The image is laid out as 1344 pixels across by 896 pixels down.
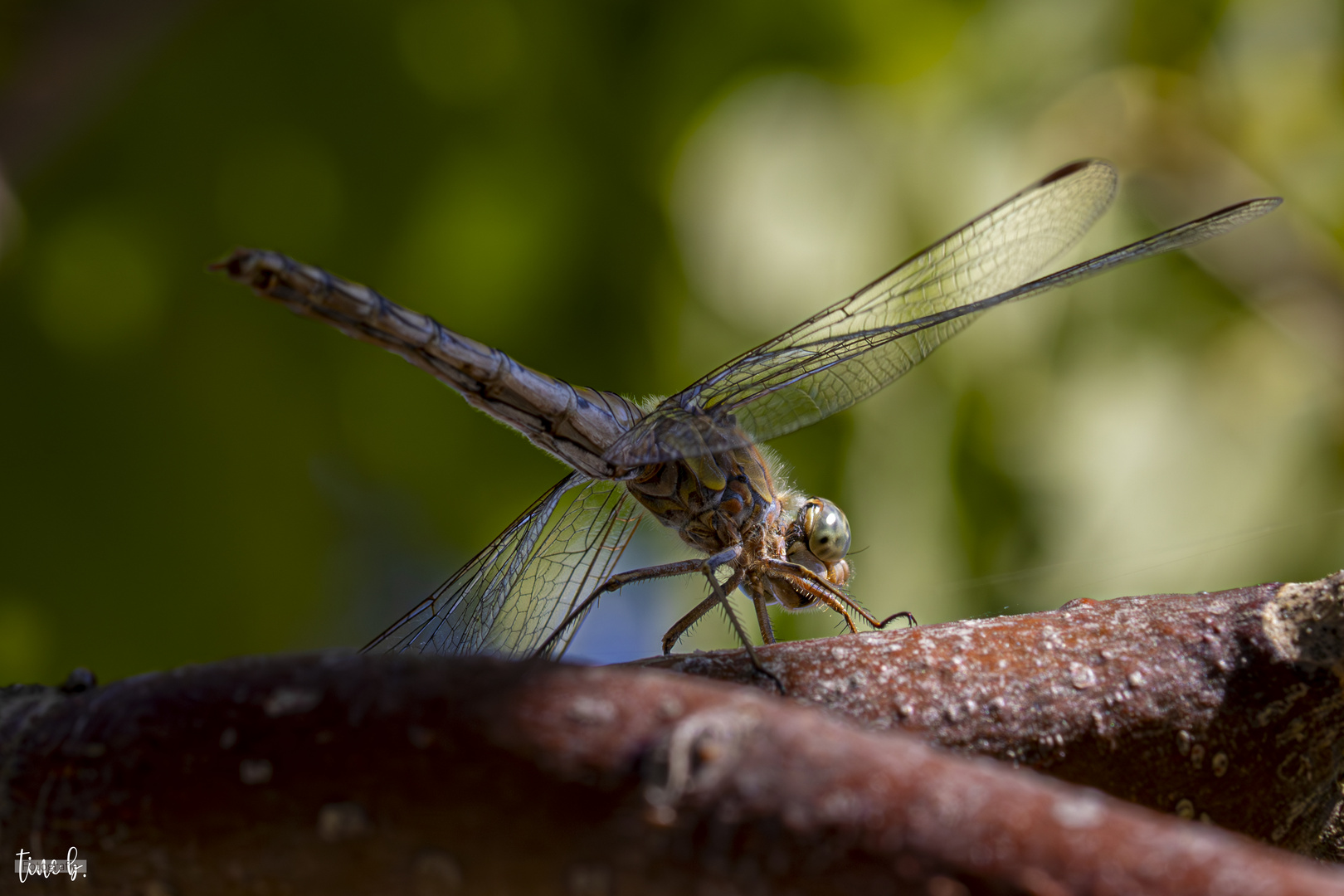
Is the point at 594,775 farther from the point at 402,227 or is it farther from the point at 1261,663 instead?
the point at 402,227

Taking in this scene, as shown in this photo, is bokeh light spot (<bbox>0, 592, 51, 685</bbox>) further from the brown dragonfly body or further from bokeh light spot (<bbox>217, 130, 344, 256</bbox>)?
the brown dragonfly body

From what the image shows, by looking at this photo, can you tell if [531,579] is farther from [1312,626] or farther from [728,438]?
[1312,626]

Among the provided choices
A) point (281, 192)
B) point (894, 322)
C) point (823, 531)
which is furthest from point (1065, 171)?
point (281, 192)

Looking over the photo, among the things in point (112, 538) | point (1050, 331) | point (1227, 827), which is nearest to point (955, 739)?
point (1227, 827)

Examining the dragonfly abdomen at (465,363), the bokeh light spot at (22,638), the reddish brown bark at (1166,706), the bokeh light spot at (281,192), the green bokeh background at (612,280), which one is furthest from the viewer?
the bokeh light spot at (281,192)

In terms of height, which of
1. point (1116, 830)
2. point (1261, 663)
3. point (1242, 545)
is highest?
point (1242, 545)

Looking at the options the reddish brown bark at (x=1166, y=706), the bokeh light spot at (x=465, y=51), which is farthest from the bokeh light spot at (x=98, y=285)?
the reddish brown bark at (x=1166, y=706)

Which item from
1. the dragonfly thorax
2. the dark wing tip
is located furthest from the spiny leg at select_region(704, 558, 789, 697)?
the dark wing tip

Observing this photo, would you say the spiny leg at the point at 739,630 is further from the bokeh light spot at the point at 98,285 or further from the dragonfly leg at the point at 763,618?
the bokeh light spot at the point at 98,285
